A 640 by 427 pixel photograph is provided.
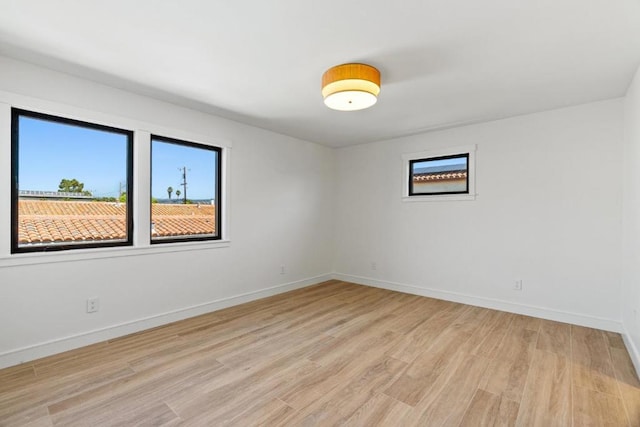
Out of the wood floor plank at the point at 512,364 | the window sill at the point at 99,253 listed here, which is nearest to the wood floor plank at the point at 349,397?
the wood floor plank at the point at 512,364

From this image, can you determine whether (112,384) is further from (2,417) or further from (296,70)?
(296,70)

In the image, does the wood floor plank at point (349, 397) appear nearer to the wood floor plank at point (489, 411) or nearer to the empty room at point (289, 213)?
the empty room at point (289, 213)

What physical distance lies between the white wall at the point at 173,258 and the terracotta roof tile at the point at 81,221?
189 millimetres

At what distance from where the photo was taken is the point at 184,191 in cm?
360

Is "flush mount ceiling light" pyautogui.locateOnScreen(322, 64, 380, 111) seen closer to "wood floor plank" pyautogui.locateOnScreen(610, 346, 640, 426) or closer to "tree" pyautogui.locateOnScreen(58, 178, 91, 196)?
"tree" pyautogui.locateOnScreen(58, 178, 91, 196)

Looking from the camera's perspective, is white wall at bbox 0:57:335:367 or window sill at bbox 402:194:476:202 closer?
white wall at bbox 0:57:335:367

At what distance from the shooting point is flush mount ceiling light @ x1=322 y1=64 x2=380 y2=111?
2367 mm

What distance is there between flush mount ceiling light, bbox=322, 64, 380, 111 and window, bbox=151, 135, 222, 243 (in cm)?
198

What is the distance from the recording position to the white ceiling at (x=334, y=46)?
1.78 m

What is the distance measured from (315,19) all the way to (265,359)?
8.37 ft

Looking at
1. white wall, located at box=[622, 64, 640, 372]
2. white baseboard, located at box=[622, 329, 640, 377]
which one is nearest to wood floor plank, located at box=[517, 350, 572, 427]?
white baseboard, located at box=[622, 329, 640, 377]

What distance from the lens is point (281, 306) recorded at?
12.8 feet

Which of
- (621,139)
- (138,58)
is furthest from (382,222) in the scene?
(138,58)

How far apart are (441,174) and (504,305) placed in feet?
6.30
